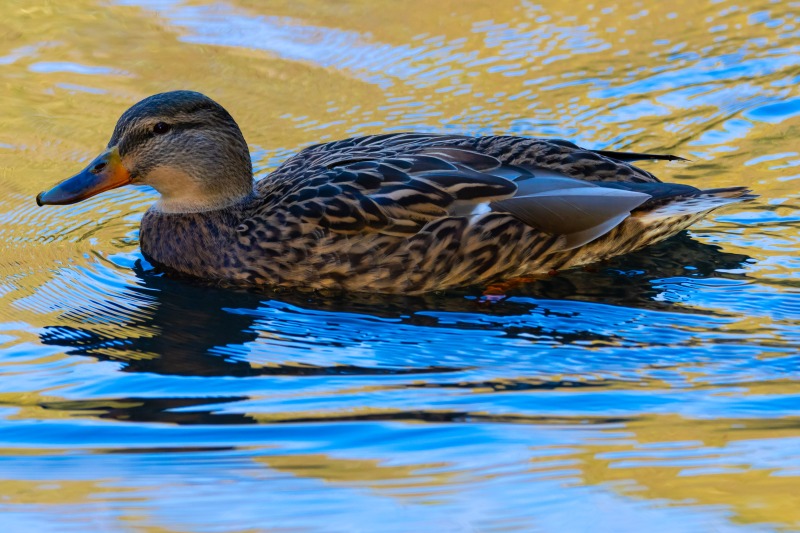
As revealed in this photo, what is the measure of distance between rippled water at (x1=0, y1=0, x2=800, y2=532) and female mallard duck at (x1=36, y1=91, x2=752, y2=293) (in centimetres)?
17

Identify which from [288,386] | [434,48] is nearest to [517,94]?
[434,48]

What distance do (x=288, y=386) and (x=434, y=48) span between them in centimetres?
563

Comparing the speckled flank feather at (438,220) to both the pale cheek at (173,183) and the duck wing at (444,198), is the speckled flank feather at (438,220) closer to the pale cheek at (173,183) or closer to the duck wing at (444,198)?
the duck wing at (444,198)

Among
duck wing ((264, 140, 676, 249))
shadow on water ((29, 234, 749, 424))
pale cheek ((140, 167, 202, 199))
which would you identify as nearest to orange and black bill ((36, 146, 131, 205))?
pale cheek ((140, 167, 202, 199))

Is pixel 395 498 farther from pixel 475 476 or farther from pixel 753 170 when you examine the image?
pixel 753 170

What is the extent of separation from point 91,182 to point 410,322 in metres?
2.14

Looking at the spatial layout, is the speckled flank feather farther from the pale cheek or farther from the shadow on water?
the pale cheek

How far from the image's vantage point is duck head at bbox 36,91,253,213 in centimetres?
711

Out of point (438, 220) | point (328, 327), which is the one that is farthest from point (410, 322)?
point (438, 220)

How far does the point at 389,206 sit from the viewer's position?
6777mm

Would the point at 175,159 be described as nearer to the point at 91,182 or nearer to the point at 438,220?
the point at 91,182

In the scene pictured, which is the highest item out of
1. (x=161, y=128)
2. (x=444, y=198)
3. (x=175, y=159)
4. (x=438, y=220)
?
(x=161, y=128)

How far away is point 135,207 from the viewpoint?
8391mm

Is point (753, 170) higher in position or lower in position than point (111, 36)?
lower
